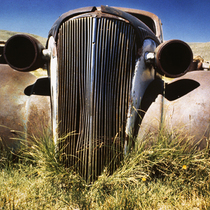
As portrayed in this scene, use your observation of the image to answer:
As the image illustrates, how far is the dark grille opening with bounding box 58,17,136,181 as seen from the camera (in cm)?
184

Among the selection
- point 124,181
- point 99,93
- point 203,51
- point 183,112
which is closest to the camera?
point 124,181

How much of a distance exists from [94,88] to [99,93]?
71 millimetres

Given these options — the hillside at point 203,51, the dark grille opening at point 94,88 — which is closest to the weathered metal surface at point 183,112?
the dark grille opening at point 94,88

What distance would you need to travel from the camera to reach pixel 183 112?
199 centimetres

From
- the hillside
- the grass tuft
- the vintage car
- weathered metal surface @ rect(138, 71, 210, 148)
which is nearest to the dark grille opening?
the vintage car

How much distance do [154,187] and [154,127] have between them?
23.3 inches

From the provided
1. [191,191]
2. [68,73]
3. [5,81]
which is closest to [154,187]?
[191,191]

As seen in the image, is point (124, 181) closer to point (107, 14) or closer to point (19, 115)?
point (19, 115)

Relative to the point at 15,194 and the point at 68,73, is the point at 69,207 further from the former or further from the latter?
the point at 68,73

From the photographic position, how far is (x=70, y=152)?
192 cm

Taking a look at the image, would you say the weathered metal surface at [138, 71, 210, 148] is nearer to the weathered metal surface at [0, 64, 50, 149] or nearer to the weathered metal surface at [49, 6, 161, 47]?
the weathered metal surface at [49, 6, 161, 47]

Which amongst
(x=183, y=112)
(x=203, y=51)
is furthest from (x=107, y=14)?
(x=203, y=51)

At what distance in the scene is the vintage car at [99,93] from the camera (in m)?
1.85

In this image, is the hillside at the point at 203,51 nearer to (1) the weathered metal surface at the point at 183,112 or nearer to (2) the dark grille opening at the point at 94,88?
(1) the weathered metal surface at the point at 183,112
